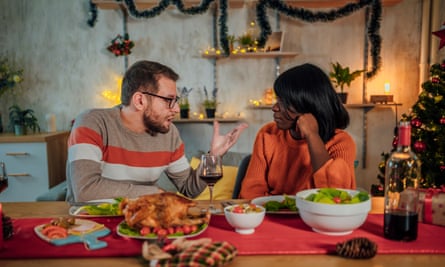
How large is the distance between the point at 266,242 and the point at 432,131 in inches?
91.4

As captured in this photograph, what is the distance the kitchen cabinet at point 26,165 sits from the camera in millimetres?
3684

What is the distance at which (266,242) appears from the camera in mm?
1040

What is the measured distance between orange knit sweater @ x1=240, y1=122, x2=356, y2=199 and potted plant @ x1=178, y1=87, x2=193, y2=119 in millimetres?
2146

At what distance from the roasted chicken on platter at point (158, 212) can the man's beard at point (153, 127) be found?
867 mm

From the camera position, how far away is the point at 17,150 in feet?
12.1

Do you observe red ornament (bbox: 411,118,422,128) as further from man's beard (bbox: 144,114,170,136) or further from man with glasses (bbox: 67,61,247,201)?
man's beard (bbox: 144,114,170,136)

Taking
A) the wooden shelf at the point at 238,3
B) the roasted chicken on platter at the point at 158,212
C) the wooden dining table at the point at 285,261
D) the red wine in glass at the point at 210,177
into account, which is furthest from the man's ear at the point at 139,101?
the wooden shelf at the point at 238,3

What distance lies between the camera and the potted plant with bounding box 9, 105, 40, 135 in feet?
12.9

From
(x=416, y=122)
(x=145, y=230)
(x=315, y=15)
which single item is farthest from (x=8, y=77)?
(x=416, y=122)

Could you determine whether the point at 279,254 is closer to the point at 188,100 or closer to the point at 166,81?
the point at 166,81

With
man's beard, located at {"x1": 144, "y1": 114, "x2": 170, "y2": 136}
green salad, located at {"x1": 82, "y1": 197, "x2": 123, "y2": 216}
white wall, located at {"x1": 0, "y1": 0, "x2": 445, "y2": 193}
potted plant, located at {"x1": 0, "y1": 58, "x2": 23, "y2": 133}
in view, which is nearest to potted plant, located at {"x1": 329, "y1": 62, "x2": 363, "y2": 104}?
white wall, located at {"x1": 0, "y1": 0, "x2": 445, "y2": 193}

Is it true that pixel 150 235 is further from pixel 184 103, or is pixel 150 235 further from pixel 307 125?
pixel 184 103

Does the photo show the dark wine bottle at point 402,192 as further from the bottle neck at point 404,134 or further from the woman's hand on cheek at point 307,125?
the woman's hand on cheek at point 307,125

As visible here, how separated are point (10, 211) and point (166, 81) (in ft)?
3.02
